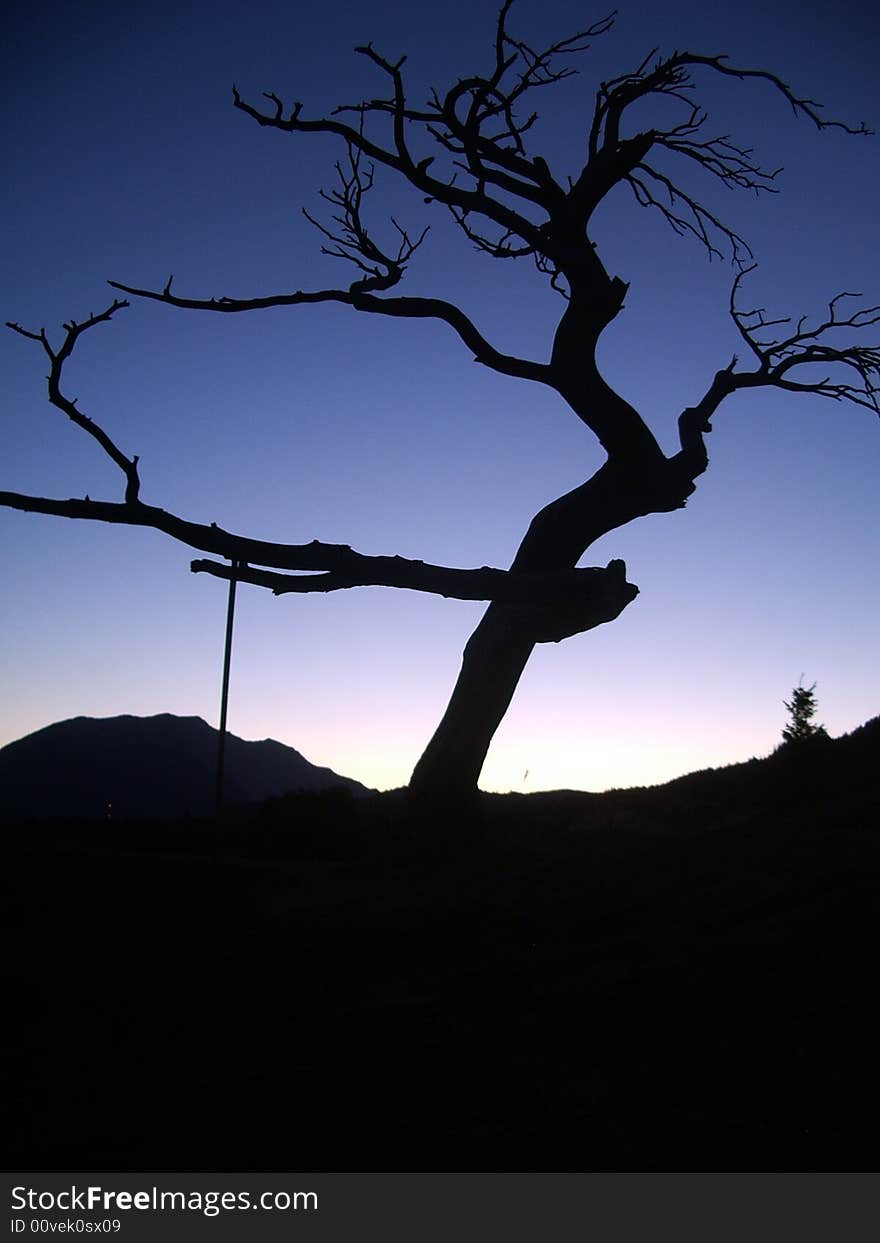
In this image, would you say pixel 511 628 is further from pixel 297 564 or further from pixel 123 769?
pixel 123 769

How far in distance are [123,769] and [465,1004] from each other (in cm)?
3949

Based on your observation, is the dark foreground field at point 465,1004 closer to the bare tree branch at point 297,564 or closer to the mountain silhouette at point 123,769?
the bare tree branch at point 297,564

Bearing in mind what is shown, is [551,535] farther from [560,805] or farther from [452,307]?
[560,805]

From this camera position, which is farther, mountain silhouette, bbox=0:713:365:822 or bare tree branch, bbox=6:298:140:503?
mountain silhouette, bbox=0:713:365:822

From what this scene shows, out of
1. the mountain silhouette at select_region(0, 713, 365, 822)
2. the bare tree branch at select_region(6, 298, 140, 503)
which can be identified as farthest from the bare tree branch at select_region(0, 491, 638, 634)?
the mountain silhouette at select_region(0, 713, 365, 822)

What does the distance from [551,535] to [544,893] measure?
399 centimetres

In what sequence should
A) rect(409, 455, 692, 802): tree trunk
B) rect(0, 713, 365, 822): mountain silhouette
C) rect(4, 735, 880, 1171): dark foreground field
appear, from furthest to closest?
1. rect(0, 713, 365, 822): mountain silhouette
2. rect(409, 455, 692, 802): tree trunk
3. rect(4, 735, 880, 1171): dark foreground field

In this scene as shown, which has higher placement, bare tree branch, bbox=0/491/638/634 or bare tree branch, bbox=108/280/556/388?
bare tree branch, bbox=108/280/556/388

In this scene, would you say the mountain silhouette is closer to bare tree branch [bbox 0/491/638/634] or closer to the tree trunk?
the tree trunk

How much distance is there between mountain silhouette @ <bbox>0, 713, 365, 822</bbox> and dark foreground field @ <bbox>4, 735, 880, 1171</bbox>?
95.1 ft

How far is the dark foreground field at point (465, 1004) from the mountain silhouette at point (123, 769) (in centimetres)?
2900

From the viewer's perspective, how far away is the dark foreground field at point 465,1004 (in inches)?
190

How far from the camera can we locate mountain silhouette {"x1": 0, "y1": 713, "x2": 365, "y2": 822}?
40.8 meters
